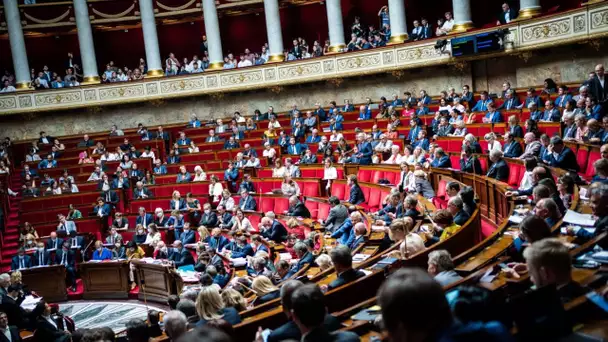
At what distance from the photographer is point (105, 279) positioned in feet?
36.1

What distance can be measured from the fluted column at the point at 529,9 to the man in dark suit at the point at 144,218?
A: 30.2 ft

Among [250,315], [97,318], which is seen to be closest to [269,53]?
[97,318]

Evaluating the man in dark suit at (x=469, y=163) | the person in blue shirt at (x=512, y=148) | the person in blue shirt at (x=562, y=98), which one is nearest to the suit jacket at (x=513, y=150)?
the person in blue shirt at (x=512, y=148)

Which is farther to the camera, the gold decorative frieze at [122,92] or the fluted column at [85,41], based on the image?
the fluted column at [85,41]

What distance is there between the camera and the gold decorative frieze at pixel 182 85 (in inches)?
749

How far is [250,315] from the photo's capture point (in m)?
4.64

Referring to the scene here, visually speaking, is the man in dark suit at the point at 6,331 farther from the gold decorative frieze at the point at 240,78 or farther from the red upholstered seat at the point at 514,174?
the gold decorative frieze at the point at 240,78

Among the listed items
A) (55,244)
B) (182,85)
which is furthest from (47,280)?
(182,85)

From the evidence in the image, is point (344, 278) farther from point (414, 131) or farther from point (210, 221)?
point (414, 131)

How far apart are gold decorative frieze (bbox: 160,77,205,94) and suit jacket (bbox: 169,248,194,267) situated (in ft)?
31.2

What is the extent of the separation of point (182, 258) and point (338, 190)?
309 centimetres

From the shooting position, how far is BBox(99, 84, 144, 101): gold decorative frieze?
19359 millimetres

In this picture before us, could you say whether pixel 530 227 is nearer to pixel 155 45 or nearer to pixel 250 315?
pixel 250 315

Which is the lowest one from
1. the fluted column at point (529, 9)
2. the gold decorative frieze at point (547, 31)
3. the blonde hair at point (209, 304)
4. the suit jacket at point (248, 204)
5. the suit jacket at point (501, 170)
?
the suit jacket at point (248, 204)
